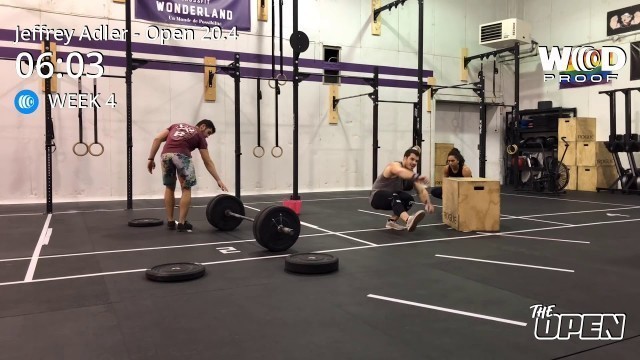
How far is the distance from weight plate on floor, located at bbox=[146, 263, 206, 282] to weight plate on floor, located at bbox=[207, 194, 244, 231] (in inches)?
61.8

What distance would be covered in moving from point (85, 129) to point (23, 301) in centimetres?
544

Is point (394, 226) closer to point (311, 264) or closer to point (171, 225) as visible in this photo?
point (311, 264)

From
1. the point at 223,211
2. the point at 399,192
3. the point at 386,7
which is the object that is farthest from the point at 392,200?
the point at 386,7

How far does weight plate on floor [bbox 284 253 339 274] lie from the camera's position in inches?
121

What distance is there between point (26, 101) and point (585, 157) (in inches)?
364

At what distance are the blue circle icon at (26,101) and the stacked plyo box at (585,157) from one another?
890cm

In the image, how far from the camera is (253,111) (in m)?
8.48

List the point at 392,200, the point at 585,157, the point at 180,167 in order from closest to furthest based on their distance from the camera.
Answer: the point at 180,167 → the point at 392,200 → the point at 585,157

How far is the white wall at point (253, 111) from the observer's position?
716cm

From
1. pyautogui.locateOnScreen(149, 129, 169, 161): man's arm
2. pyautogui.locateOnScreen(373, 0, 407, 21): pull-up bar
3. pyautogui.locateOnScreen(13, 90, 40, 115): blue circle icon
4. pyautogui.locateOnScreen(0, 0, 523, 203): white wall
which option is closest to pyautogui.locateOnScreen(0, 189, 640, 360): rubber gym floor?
pyautogui.locateOnScreen(149, 129, 169, 161): man's arm

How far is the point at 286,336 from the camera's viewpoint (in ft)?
6.77

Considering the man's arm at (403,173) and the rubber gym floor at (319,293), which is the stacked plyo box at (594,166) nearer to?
the rubber gym floor at (319,293)

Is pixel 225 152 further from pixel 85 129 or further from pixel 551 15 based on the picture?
pixel 551 15

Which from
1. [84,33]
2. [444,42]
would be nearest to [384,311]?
[84,33]
